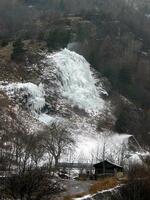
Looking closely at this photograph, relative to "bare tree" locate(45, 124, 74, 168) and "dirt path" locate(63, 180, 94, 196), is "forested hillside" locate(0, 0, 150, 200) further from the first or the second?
"dirt path" locate(63, 180, 94, 196)

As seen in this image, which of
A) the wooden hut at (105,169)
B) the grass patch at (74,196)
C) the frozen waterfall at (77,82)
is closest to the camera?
the grass patch at (74,196)

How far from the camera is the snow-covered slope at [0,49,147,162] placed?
81.7 metres

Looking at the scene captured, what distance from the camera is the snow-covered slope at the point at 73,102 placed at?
268 feet

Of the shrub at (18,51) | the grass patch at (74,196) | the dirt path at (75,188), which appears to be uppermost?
the shrub at (18,51)

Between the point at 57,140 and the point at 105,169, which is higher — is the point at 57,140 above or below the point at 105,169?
above

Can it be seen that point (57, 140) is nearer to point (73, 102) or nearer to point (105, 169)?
point (105, 169)

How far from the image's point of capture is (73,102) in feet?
305

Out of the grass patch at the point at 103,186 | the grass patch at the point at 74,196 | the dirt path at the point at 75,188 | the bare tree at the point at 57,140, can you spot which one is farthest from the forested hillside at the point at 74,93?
the grass patch at the point at 74,196

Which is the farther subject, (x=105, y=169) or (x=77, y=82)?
(x=77, y=82)

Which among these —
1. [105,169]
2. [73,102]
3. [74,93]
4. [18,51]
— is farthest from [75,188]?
[18,51]

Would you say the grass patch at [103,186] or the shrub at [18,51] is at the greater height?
the shrub at [18,51]

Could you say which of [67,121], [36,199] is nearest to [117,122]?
[67,121]

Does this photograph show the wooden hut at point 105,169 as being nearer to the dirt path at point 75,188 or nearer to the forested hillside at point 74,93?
the forested hillside at point 74,93

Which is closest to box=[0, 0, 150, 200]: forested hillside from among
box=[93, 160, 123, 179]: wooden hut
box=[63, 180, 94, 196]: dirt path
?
box=[93, 160, 123, 179]: wooden hut
